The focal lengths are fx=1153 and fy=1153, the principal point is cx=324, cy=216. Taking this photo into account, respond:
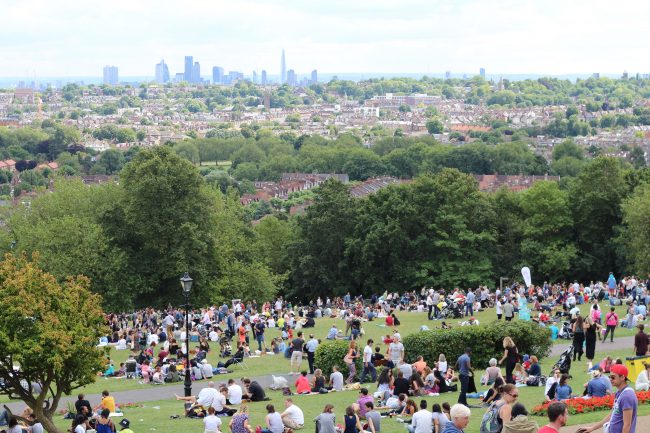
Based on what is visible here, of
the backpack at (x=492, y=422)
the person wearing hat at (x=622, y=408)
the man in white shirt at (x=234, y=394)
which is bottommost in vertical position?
the man in white shirt at (x=234, y=394)

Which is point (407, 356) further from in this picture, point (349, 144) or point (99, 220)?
point (349, 144)

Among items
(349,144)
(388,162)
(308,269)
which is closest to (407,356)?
(308,269)

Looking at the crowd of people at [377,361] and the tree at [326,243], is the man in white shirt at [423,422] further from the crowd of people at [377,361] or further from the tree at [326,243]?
the tree at [326,243]

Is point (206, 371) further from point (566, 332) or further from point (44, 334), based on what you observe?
→ point (566, 332)

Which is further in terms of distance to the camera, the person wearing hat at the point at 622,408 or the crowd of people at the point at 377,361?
the crowd of people at the point at 377,361

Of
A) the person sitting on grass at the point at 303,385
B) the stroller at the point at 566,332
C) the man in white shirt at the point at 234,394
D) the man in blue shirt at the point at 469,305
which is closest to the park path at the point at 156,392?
the stroller at the point at 566,332

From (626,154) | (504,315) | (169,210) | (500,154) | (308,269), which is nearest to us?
(504,315)

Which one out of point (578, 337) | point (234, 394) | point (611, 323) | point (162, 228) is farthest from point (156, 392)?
point (162, 228)
